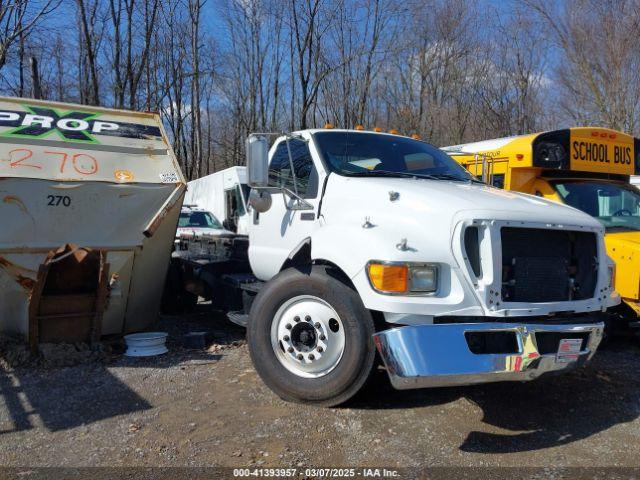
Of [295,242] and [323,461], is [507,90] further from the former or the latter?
[323,461]

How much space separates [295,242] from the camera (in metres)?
5.33

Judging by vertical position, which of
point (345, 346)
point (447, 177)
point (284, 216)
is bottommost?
point (345, 346)

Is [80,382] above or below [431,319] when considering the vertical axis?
below

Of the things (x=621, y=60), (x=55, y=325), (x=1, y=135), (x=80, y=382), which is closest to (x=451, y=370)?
(x=80, y=382)

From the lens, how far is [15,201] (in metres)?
5.74

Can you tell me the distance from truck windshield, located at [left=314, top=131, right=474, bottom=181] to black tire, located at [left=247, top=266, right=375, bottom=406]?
1.11 meters

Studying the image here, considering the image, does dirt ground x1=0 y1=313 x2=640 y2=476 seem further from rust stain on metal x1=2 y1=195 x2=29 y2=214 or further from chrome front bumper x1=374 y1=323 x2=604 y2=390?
rust stain on metal x1=2 y1=195 x2=29 y2=214

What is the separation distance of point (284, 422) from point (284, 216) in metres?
1.97

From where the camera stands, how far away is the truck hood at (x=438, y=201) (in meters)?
4.27

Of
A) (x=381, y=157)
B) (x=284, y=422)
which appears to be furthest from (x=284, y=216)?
(x=284, y=422)

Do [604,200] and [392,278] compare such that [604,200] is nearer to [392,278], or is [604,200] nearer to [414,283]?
[414,283]

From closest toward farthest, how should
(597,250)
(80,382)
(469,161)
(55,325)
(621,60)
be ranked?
1. (597,250)
2. (80,382)
3. (55,325)
4. (469,161)
5. (621,60)

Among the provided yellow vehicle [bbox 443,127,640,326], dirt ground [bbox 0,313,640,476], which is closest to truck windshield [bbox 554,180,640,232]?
yellow vehicle [bbox 443,127,640,326]

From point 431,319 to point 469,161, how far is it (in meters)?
4.83
